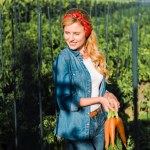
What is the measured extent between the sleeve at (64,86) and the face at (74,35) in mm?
90

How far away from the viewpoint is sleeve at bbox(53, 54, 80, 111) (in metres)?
2.35

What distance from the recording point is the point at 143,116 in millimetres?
5277

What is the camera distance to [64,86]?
232cm

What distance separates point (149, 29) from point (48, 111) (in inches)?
208

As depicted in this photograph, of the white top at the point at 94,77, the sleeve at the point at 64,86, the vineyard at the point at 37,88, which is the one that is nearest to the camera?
the sleeve at the point at 64,86

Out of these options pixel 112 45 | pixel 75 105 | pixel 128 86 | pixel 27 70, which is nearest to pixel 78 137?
pixel 75 105

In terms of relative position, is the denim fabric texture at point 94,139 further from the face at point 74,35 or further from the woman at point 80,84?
the face at point 74,35

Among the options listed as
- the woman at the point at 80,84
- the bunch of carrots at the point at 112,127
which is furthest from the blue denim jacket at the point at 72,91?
the bunch of carrots at the point at 112,127

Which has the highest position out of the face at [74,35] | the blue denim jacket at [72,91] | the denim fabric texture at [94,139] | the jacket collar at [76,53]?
the face at [74,35]

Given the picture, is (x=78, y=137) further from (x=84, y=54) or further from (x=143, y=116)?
(x=143, y=116)

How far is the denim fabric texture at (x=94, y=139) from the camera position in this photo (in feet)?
8.29

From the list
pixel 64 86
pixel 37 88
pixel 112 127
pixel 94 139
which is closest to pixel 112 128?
pixel 112 127

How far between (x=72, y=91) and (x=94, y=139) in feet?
1.22

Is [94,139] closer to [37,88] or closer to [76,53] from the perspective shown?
[76,53]
